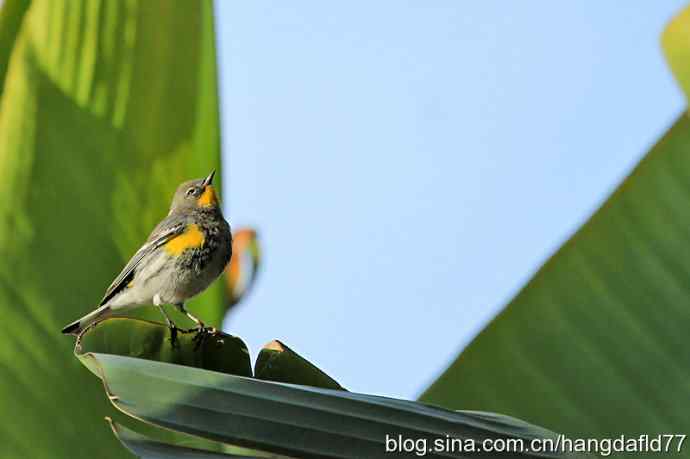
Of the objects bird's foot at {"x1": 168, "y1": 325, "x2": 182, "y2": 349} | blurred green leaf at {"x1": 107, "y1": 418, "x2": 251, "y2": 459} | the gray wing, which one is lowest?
blurred green leaf at {"x1": 107, "y1": 418, "x2": 251, "y2": 459}

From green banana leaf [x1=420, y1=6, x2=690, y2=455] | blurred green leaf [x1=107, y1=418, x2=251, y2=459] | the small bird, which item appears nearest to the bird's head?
the small bird

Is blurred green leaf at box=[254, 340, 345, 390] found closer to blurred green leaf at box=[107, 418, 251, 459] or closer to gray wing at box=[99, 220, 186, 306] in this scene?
blurred green leaf at box=[107, 418, 251, 459]

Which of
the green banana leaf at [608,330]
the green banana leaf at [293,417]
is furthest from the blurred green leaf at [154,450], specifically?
the green banana leaf at [608,330]

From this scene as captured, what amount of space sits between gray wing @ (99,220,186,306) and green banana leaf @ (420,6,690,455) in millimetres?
728

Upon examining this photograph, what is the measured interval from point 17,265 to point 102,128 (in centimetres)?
39

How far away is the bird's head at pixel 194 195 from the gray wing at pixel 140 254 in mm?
49

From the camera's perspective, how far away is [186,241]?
2.51m

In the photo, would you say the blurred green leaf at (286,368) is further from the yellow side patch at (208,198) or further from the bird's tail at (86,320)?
the yellow side patch at (208,198)

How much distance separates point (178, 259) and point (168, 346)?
807 millimetres

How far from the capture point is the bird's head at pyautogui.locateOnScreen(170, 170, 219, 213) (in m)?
2.42

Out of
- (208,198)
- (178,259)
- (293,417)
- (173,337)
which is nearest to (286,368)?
(173,337)

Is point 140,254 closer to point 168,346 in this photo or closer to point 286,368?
point 168,346

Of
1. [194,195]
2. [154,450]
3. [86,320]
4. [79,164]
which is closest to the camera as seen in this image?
[154,450]

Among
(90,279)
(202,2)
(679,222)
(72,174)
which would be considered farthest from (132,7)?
(679,222)
